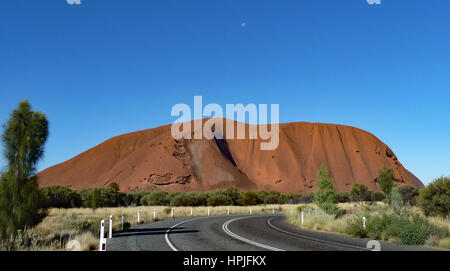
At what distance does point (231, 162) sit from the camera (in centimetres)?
9238

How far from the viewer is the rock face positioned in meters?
81.7

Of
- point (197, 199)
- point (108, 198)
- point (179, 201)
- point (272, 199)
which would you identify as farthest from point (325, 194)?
point (272, 199)

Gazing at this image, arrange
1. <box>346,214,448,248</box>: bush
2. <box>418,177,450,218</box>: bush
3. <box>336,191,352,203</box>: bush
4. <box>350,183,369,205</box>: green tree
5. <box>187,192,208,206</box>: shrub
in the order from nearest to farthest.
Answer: <box>346,214,448,248</box>: bush → <box>418,177,450,218</box>: bush → <box>187,192,208,206</box>: shrub → <box>336,191,352,203</box>: bush → <box>350,183,369,205</box>: green tree

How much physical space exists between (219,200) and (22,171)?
43399mm

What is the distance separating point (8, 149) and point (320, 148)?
311ft

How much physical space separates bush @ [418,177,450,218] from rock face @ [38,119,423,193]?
6131 centimetres

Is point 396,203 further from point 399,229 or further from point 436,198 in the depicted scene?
point 399,229

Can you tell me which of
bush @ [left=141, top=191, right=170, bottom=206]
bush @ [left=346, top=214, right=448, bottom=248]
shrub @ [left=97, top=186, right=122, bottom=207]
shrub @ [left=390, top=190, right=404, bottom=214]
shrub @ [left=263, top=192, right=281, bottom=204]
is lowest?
shrub @ [left=263, top=192, right=281, bottom=204]

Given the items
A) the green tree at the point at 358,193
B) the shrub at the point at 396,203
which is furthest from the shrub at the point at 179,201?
the shrub at the point at 396,203

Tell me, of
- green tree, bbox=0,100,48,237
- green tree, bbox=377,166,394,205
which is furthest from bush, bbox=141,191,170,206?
green tree, bbox=0,100,48,237

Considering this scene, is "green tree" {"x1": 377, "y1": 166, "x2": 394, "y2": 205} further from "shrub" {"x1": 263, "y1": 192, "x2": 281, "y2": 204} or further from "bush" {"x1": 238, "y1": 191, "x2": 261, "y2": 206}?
"shrub" {"x1": 263, "y1": 192, "x2": 281, "y2": 204}

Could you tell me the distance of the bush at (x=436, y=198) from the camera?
18883 mm

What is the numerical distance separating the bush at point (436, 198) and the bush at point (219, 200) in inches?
1393

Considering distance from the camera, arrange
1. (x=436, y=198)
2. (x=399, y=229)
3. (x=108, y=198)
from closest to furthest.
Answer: (x=399, y=229)
(x=436, y=198)
(x=108, y=198)
